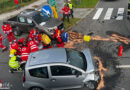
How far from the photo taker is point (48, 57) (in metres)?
7.11

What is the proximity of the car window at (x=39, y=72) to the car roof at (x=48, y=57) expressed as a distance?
0.25m

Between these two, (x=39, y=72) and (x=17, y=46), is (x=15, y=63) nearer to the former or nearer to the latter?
(x=17, y=46)

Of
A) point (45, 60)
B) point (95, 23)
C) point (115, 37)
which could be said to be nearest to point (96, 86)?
point (45, 60)

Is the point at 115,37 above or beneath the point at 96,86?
above

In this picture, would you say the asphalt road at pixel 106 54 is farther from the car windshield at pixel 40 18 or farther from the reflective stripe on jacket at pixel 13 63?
the car windshield at pixel 40 18

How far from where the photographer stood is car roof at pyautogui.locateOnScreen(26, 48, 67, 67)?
272 inches

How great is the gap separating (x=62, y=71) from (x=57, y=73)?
230mm

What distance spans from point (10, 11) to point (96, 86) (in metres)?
17.1

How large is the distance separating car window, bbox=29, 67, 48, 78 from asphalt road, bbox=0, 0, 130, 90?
1.72m

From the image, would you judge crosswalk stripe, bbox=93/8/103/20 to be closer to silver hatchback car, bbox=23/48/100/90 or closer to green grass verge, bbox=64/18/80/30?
green grass verge, bbox=64/18/80/30

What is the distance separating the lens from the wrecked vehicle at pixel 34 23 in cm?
1200

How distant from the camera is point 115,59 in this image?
9.48m

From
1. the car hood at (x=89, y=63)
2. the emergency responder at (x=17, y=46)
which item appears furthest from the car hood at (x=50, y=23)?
the car hood at (x=89, y=63)

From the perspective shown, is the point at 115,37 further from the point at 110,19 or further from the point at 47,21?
the point at 47,21
